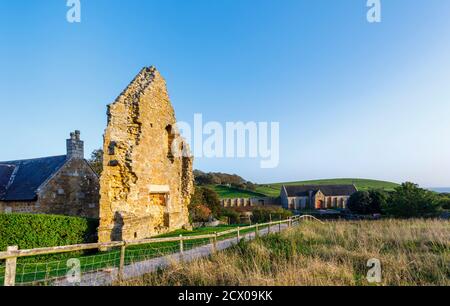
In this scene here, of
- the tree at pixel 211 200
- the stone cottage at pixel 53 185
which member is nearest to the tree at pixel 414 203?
the tree at pixel 211 200

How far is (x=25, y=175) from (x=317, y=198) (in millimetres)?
59576

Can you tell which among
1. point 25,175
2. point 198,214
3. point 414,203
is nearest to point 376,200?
point 414,203

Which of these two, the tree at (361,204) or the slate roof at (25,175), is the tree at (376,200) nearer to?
the tree at (361,204)

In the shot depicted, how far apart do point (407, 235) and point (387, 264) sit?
16.7 ft

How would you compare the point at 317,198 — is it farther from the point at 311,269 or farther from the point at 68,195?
the point at 311,269

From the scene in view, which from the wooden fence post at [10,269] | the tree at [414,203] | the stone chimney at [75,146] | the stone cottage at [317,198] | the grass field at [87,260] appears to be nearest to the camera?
the wooden fence post at [10,269]

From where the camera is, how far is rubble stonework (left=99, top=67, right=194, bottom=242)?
42.9 feet

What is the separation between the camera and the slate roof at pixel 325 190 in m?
67.8

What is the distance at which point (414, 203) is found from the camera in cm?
2667

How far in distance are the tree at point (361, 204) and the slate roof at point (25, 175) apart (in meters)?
44.2

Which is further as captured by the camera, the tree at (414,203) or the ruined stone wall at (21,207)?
the tree at (414,203)

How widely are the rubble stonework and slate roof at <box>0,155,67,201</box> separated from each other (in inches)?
268
